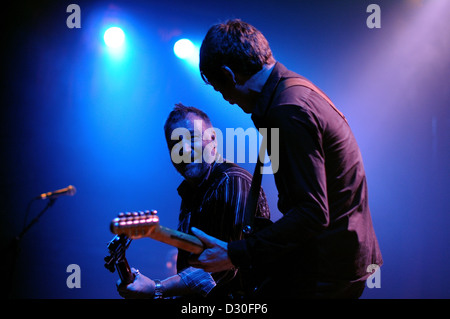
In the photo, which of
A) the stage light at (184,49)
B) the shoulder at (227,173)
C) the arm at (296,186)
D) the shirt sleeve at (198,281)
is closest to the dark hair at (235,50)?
the arm at (296,186)

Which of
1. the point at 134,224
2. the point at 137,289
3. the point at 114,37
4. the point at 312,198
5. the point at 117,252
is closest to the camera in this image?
the point at 312,198

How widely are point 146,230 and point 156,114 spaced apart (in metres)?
3.37

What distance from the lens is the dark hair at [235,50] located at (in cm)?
157

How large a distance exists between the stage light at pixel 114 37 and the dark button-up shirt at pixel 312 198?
3.53 m

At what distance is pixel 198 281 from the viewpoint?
89.5 inches

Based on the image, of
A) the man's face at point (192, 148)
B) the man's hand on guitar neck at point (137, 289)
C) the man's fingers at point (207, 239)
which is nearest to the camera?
the man's fingers at point (207, 239)

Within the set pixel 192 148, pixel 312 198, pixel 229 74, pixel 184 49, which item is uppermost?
pixel 184 49

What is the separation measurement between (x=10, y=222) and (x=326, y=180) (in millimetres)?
3994

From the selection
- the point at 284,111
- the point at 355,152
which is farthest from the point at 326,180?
the point at 284,111

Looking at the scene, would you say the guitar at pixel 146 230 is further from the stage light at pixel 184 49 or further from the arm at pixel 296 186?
the stage light at pixel 184 49

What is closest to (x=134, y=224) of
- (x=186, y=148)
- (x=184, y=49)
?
(x=186, y=148)

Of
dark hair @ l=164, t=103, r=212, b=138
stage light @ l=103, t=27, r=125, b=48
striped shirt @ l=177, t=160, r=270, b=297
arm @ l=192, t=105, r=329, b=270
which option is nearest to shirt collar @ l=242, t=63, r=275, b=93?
arm @ l=192, t=105, r=329, b=270

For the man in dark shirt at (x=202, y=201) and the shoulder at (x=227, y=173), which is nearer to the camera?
the man in dark shirt at (x=202, y=201)

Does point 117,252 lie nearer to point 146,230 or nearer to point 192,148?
point 146,230
